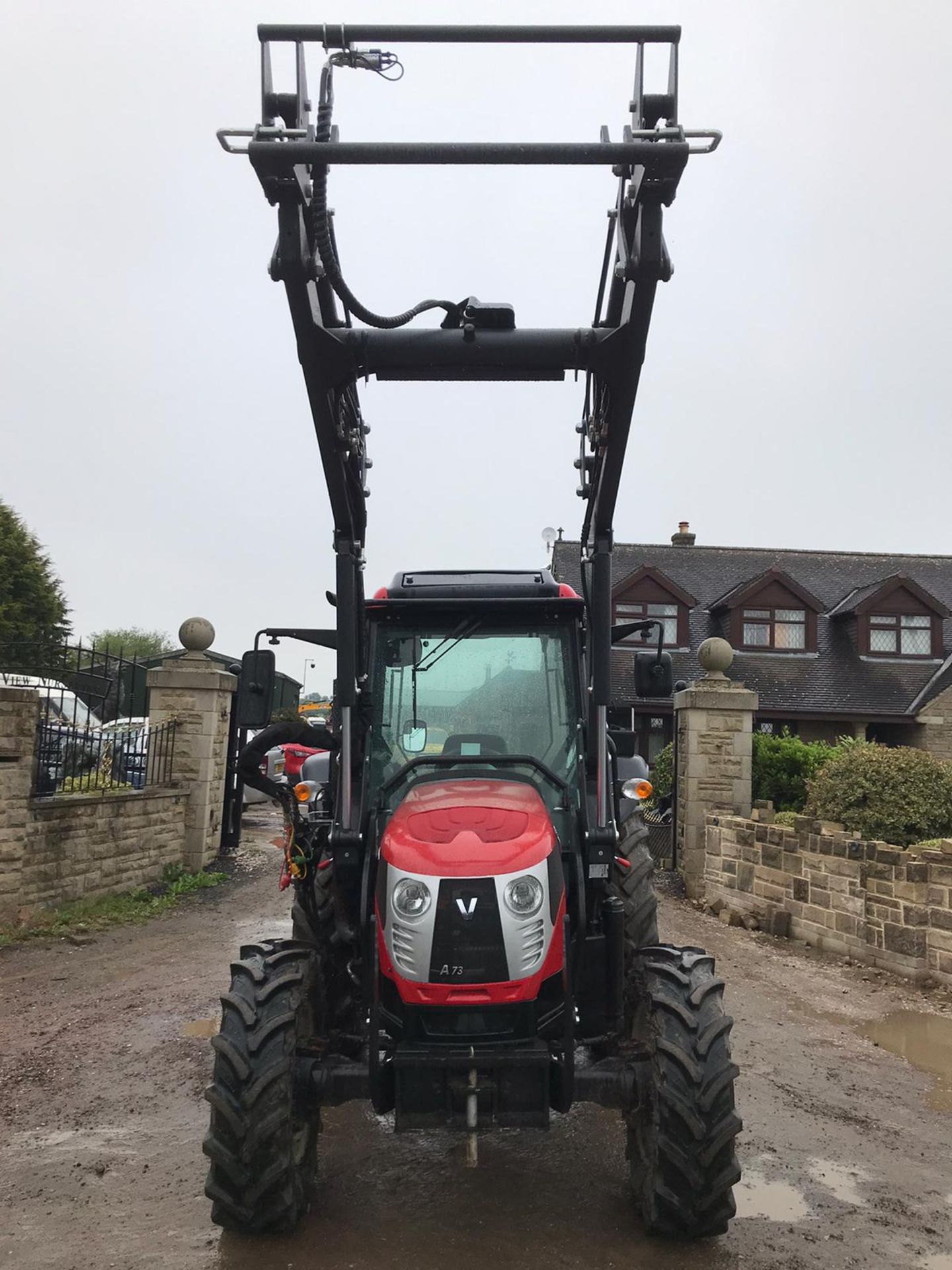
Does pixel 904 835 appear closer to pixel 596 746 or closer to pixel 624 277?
pixel 596 746

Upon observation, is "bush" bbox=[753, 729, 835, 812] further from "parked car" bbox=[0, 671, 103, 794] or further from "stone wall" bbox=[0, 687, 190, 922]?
"parked car" bbox=[0, 671, 103, 794]

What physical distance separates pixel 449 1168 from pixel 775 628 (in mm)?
22012

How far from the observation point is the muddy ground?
3.65 m

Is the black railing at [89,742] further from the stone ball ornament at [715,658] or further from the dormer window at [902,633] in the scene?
the dormer window at [902,633]

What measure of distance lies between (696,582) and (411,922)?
2463cm

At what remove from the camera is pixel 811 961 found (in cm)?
865

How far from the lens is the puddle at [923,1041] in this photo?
5844 mm

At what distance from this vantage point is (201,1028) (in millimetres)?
6598

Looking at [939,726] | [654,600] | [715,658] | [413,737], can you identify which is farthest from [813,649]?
[413,737]

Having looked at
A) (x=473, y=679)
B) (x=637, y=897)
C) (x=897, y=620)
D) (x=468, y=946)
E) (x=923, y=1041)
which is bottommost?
(x=923, y=1041)

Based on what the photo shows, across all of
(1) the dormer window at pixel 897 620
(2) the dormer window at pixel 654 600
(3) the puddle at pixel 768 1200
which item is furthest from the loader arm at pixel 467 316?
(1) the dormer window at pixel 897 620

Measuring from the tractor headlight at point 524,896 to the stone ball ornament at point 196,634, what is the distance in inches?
380

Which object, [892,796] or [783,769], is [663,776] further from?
[892,796]

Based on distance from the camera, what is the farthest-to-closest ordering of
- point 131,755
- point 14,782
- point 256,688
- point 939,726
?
1. point 939,726
2. point 131,755
3. point 14,782
4. point 256,688
